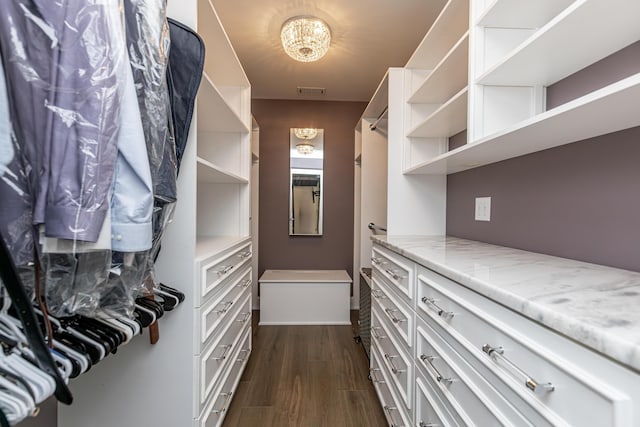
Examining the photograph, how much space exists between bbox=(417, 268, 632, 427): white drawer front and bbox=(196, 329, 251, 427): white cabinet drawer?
1050 mm

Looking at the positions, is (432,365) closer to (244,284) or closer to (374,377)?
(374,377)

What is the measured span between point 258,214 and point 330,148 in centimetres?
116

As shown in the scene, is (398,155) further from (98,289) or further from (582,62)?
(98,289)

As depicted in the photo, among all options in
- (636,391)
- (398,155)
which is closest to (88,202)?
(636,391)

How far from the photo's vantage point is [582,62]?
0.99 m

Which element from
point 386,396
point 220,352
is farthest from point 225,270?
point 386,396

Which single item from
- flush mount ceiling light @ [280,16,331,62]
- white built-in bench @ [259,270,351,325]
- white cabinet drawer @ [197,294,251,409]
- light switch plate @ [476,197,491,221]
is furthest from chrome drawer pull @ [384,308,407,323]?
flush mount ceiling light @ [280,16,331,62]

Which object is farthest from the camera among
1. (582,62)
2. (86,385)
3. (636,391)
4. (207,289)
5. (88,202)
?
(207,289)

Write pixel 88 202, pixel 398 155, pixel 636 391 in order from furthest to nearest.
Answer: pixel 398 155
pixel 88 202
pixel 636 391

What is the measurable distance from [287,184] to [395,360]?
2.43 metres

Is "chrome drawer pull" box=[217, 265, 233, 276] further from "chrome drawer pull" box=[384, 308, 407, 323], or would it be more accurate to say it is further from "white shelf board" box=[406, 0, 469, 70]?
"white shelf board" box=[406, 0, 469, 70]

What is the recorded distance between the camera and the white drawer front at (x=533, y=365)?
0.42 metres

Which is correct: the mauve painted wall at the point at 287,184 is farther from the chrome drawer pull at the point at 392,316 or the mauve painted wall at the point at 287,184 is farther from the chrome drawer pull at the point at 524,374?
the chrome drawer pull at the point at 524,374

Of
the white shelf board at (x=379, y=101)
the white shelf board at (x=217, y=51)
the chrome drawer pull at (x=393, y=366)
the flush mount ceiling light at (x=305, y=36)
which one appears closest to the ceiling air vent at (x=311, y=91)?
the white shelf board at (x=379, y=101)
